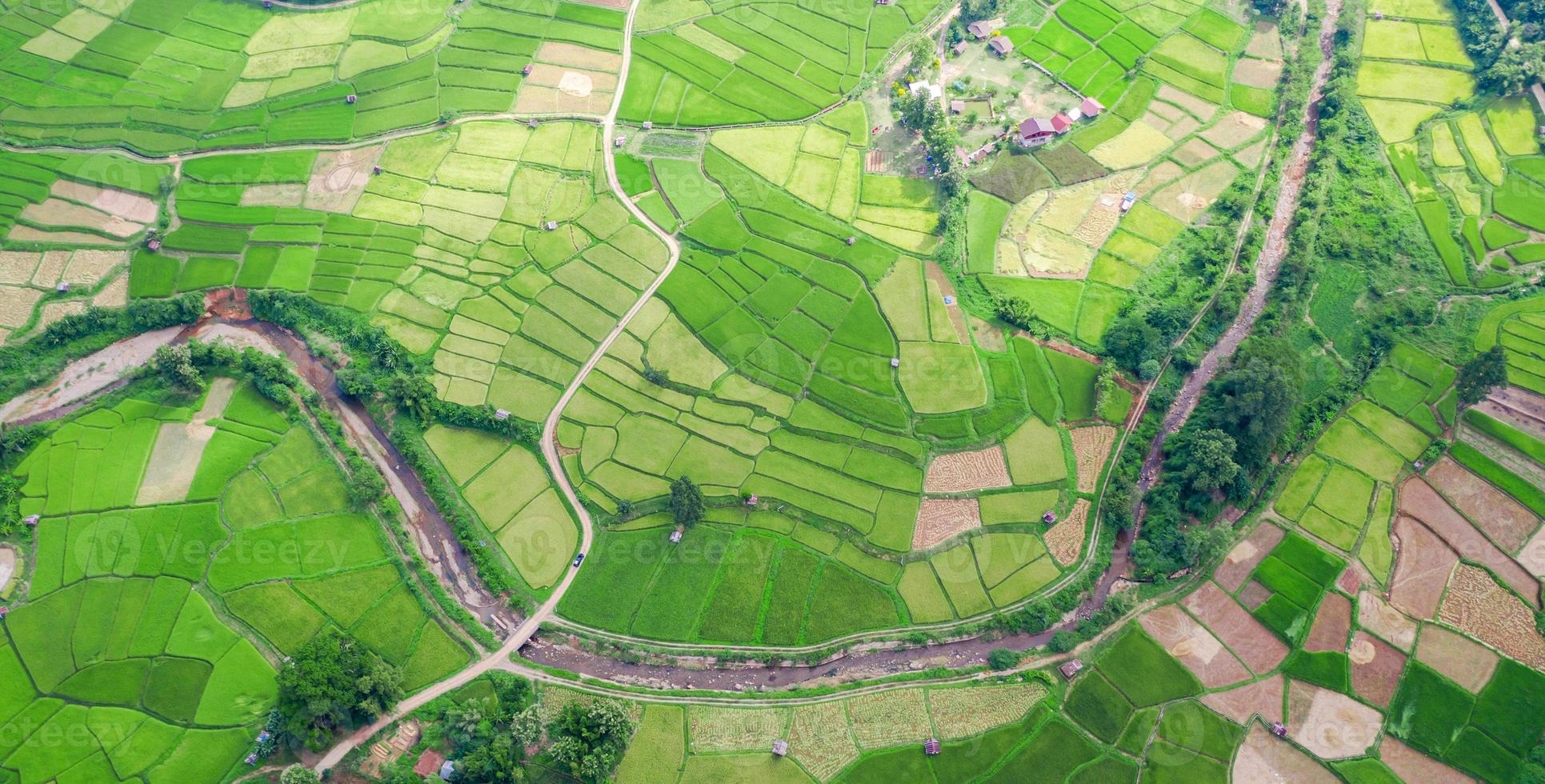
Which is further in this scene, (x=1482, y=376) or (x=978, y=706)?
(x=1482, y=376)

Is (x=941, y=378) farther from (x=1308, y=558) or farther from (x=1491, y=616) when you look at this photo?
(x=1491, y=616)

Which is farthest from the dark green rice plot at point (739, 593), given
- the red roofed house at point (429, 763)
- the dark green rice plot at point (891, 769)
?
the red roofed house at point (429, 763)

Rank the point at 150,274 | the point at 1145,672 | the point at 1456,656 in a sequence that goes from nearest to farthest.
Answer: the point at 1145,672 → the point at 1456,656 → the point at 150,274

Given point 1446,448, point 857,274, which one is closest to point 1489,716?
point 1446,448

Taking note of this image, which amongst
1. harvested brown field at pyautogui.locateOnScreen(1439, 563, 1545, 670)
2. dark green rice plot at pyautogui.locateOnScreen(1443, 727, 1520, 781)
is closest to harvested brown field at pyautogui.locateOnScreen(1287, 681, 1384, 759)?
dark green rice plot at pyautogui.locateOnScreen(1443, 727, 1520, 781)

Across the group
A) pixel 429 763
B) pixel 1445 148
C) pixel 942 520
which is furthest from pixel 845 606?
pixel 1445 148

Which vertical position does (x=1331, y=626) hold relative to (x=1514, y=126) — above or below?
below

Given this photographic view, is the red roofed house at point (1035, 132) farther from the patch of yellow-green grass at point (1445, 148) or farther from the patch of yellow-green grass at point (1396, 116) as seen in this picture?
the patch of yellow-green grass at point (1445, 148)
